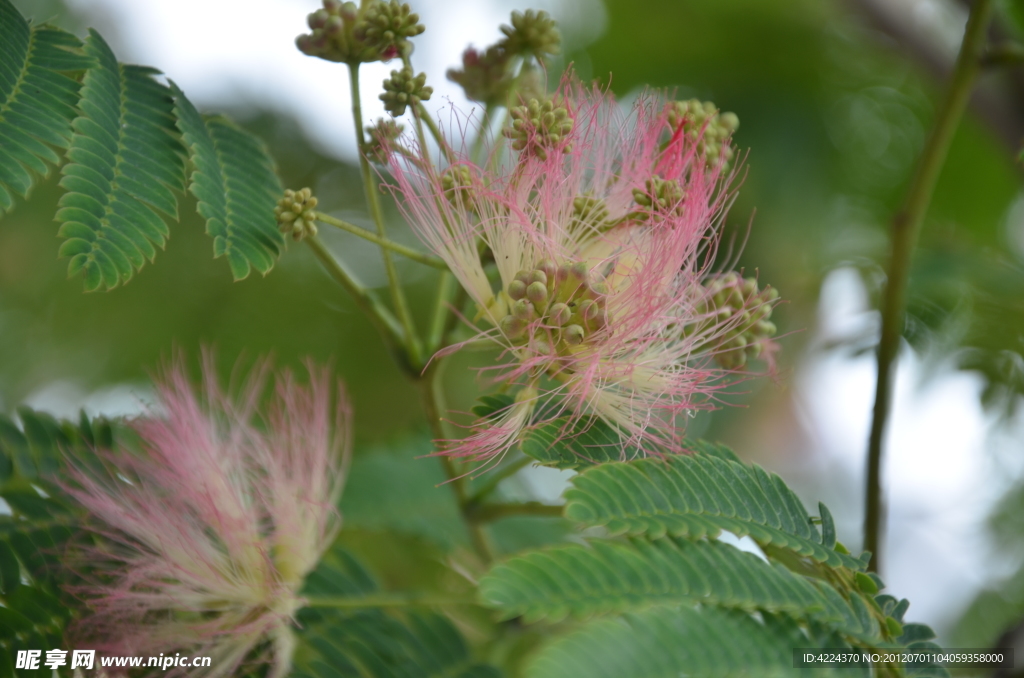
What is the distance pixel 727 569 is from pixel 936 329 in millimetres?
1422

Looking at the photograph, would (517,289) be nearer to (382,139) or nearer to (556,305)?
(556,305)

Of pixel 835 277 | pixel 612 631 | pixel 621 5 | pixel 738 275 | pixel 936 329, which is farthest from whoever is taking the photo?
pixel 621 5

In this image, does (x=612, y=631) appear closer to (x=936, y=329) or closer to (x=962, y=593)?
(x=936, y=329)

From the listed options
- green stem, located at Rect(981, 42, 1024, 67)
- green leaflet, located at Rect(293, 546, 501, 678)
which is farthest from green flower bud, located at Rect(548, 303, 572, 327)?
green stem, located at Rect(981, 42, 1024, 67)

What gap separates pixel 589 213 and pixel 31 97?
0.78 meters

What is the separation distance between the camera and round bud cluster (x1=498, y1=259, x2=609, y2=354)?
41.8 inches

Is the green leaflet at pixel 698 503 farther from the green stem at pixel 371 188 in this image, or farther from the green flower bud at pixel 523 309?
the green stem at pixel 371 188

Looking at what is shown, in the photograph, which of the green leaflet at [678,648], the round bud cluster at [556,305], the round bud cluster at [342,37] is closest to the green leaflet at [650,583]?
the green leaflet at [678,648]

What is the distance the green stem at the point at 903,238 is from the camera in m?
1.61

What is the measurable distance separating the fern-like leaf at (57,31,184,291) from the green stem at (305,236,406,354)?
0.68ft

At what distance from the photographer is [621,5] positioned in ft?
12.7

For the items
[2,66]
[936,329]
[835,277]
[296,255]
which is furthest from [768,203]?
[2,66]

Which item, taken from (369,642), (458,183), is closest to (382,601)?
(369,642)

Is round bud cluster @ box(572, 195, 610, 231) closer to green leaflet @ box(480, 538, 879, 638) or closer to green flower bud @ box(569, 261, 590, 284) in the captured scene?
green flower bud @ box(569, 261, 590, 284)
